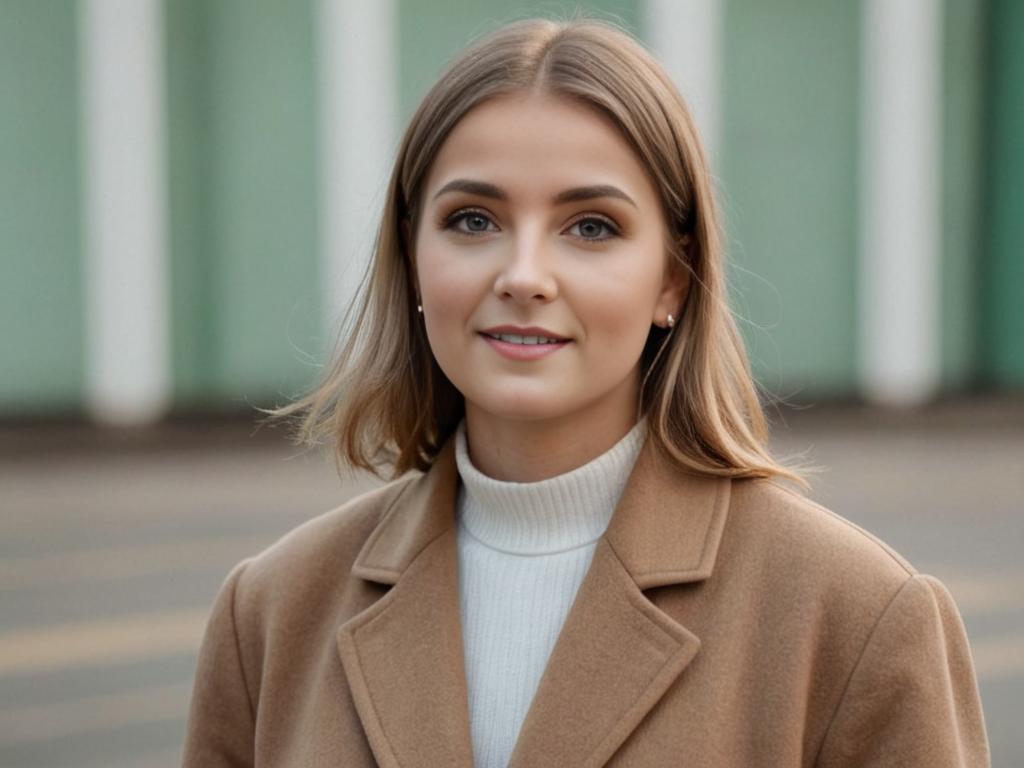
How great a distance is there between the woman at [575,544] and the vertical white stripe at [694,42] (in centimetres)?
1650

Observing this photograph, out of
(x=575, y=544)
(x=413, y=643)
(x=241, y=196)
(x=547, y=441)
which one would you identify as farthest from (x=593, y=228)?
(x=241, y=196)

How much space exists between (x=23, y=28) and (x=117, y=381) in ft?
11.0

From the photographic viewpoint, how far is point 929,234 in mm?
20406

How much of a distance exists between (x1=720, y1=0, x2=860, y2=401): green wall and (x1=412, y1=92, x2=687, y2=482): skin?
17.2 meters

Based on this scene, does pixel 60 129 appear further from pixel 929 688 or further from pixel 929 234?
pixel 929 688

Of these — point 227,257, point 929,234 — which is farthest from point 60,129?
point 929,234

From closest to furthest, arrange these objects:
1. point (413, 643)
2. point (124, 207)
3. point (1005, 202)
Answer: point (413, 643), point (124, 207), point (1005, 202)

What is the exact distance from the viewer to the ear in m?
2.42

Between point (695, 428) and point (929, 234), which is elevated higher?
point (695, 428)

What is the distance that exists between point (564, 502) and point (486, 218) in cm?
41

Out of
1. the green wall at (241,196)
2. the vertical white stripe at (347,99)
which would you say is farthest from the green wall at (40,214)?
the vertical white stripe at (347,99)

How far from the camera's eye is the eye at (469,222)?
2.31 m

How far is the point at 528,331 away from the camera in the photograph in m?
2.25

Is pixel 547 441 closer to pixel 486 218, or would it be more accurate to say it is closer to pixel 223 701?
pixel 486 218
